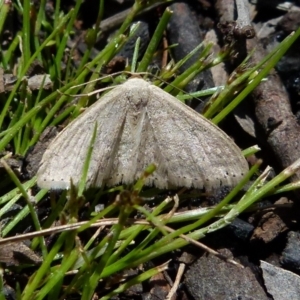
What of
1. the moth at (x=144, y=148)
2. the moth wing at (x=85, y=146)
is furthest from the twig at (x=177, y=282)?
the moth wing at (x=85, y=146)

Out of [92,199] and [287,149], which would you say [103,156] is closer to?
[92,199]

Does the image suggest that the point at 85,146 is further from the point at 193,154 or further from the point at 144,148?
the point at 193,154

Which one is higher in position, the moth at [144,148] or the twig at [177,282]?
the moth at [144,148]

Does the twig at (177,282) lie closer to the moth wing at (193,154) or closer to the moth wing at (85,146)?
the moth wing at (193,154)

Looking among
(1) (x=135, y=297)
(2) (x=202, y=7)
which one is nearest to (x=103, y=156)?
(1) (x=135, y=297)

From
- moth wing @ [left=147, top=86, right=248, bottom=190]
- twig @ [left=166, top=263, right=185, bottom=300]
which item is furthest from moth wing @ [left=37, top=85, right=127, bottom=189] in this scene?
twig @ [left=166, top=263, right=185, bottom=300]

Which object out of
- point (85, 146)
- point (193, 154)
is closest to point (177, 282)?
point (193, 154)

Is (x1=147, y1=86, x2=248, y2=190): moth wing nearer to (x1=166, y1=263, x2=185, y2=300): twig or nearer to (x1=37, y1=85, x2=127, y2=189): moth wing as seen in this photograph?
(x1=37, y1=85, x2=127, y2=189): moth wing
